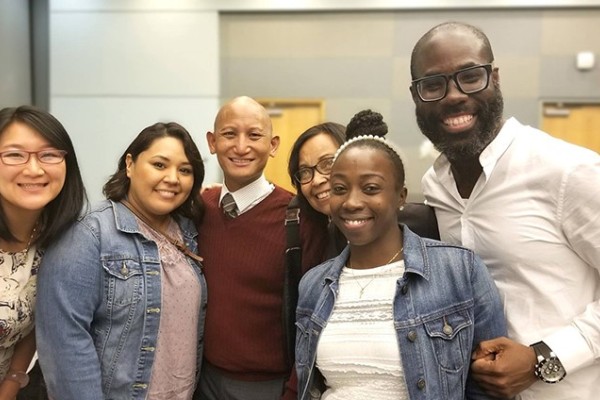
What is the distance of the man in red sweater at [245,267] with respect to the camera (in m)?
2.07

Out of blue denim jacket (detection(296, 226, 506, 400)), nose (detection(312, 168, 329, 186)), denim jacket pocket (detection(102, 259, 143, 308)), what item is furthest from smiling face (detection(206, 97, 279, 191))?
blue denim jacket (detection(296, 226, 506, 400))

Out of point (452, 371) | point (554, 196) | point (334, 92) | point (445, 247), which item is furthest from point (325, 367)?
point (334, 92)

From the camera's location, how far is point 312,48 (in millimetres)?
6297

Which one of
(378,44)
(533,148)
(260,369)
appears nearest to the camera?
(533,148)

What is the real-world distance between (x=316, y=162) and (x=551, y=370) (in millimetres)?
1096

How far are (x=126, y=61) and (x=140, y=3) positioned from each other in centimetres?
72

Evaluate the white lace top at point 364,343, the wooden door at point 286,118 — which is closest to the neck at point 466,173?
the white lace top at point 364,343

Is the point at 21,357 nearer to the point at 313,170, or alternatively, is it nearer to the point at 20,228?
the point at 20,228

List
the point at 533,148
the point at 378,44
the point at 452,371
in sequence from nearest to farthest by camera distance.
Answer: the point at 452,371 < the point at 533,148 < the point at 378,44

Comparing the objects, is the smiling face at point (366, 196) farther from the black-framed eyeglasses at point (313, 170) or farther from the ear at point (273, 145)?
the ear at point (273, 145)

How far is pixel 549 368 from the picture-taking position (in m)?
1.51

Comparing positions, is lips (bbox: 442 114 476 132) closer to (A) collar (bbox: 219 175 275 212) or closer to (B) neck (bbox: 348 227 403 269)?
(B) neck (bbox: 348 227 403 269)

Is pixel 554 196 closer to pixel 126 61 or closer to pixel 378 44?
pixel 378 44

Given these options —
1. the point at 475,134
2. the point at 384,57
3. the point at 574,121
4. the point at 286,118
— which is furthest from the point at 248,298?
the point at 574,121
